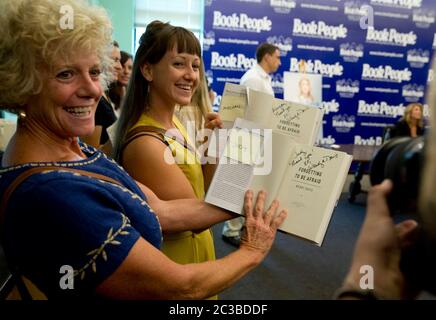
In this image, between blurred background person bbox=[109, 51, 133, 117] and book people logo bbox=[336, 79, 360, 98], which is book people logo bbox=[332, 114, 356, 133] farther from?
blurred background person bbox=[109, 51, 133, 117]

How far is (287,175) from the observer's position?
70cm

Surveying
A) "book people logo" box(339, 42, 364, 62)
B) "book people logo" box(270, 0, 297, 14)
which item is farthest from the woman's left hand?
"book people logo" box(339, 42, 364, 62)

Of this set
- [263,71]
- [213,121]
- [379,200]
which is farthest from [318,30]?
[379,200]

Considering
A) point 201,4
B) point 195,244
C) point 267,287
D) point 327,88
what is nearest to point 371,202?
point 267,287

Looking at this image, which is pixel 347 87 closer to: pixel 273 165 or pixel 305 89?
pixel 305 89

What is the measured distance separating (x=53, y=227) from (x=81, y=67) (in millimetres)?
260

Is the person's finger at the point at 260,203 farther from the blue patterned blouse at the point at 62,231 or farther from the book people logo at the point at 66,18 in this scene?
the book people logo at the point at 66,18

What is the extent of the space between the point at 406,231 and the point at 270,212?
43 centimetres

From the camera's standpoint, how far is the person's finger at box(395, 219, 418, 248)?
11.3 inches

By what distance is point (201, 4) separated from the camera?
429 centimetres

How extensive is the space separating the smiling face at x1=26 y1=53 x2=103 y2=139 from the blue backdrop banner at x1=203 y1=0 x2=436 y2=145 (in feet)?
12.2

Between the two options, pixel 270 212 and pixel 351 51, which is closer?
pixel 270 212

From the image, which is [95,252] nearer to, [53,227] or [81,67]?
[53,227]
